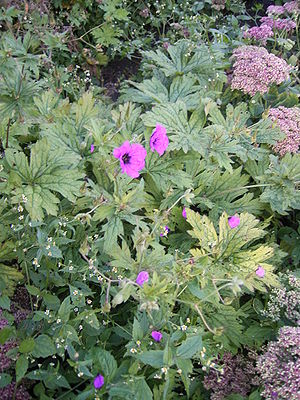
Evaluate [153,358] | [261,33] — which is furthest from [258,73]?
[153,358]

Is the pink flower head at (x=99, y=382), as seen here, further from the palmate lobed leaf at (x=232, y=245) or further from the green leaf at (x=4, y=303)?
the palmate lobed leaf at (x=232, y=245)

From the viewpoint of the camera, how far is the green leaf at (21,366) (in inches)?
62.1

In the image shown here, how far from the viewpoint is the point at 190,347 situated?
1.56 meters

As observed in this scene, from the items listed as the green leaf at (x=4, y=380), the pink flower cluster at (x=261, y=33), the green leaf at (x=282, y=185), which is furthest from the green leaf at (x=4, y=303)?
the pink flower cluster at (x=261, y=33)

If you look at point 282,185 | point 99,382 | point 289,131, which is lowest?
point 99,382

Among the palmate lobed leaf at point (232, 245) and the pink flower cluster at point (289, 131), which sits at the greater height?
the pink flower cluster at point (289, 131)

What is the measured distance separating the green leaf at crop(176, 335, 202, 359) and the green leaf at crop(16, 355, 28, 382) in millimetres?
506

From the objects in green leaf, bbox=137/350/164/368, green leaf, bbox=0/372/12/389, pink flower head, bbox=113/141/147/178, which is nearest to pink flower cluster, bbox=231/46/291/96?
pink flower head, bbox=113/141/147/178

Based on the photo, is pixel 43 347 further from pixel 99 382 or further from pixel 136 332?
pixel 136 332

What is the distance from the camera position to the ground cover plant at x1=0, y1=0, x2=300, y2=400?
166cm

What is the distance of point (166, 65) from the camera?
2.65 m

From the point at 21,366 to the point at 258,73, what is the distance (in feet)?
6.06

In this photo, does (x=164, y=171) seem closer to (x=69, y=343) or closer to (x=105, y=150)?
(x=105, y=150)

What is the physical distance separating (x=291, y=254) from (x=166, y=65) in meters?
1.20
